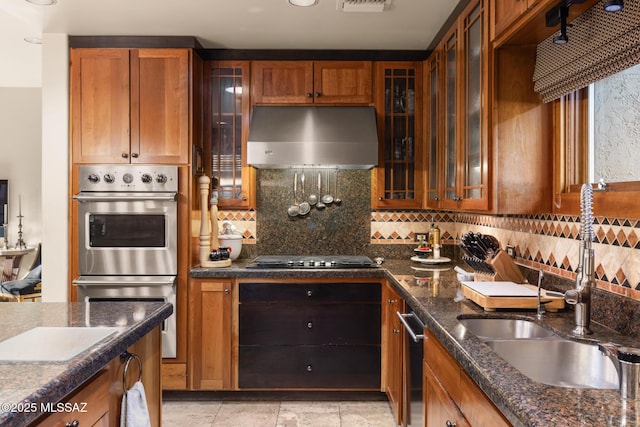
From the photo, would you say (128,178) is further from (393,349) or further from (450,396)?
(450,396)

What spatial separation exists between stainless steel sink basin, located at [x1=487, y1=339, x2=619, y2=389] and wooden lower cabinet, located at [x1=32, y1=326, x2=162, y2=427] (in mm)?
1209

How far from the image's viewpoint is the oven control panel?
126 inches

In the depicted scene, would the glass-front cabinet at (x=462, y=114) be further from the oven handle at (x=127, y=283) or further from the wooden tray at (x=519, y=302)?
the oven handle at (x=127, y=283)

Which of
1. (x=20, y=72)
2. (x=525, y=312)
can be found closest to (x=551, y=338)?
(x=525, y=312)

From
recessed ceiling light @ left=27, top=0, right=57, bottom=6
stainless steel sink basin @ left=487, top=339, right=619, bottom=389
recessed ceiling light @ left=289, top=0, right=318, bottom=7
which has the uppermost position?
recessed ceiling light @ left=27, top=0, right=57, bottom=6

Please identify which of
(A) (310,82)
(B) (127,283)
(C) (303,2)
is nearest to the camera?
(C) (303,2)

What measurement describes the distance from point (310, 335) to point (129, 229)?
4.56 ft

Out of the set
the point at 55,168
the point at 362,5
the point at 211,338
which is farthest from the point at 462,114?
the point at 55,168

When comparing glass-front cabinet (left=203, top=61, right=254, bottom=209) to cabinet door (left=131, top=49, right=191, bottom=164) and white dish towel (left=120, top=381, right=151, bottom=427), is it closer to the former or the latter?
cabinet door (left=131, top=49, right=191, bottom=164)

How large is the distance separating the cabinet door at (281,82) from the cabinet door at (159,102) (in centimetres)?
50

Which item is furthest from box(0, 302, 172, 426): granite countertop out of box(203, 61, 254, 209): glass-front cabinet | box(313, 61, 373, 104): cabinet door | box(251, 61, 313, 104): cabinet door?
box(313, 61, 373, 104): cabinet door

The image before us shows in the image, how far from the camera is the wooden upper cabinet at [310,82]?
3482 mm

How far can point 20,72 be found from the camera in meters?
4.81

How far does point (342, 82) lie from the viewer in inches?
137
